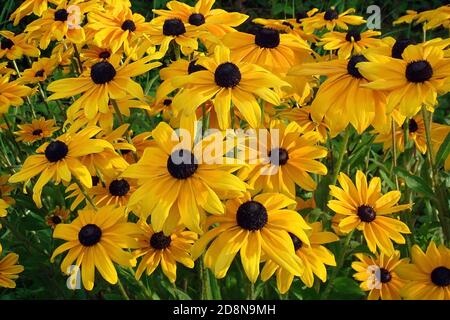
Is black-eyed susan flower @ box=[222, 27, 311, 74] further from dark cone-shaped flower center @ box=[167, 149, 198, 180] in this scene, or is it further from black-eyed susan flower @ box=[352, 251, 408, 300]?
black-eyed susan flower @ box=[352, 251, 408, 300]

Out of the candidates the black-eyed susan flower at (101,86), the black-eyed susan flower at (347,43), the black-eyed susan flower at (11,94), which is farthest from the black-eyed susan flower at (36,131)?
the black-eyed susan flower at (347,43)

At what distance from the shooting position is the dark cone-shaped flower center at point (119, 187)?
1292mm

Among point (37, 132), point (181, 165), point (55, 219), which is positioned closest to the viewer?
point (181, 165)

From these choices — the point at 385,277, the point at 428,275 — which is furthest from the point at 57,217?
the point at 428,275

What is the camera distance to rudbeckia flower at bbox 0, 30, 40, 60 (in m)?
1.83

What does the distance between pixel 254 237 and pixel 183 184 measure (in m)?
0.16

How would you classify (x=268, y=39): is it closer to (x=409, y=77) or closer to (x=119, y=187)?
(x=409, y=77)

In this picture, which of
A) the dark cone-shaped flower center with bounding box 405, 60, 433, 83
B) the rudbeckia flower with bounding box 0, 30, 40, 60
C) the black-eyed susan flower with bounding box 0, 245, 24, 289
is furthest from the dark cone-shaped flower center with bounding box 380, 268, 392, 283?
the rudbeckia flower with bounding box 0, 30, 40, 60

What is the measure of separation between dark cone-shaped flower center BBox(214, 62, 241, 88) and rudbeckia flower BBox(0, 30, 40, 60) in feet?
3.12

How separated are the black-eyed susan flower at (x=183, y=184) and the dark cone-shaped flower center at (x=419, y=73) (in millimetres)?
367

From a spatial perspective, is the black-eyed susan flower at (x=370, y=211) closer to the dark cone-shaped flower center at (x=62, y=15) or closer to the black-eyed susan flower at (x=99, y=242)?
the black-eyed susan flower at (x=99, y=242)

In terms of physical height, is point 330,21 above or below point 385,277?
above

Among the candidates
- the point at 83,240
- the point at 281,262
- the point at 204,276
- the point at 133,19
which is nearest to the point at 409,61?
the point at 281,262

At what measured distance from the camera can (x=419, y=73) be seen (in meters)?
1.03
